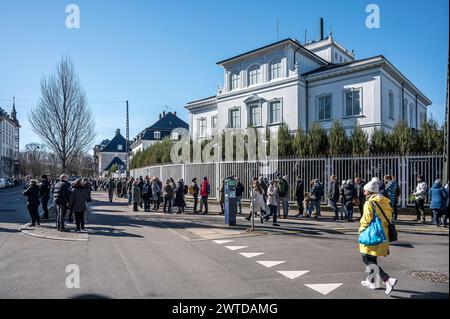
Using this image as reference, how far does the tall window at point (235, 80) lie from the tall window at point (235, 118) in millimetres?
2313

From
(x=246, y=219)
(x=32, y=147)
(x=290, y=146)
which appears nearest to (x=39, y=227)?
(x=246, y=219)

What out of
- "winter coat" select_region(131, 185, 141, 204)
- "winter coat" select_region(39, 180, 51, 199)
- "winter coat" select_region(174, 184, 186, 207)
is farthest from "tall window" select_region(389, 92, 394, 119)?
"winter coat" select_region(39, 180, 51, 199)

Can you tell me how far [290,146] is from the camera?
2303 cm

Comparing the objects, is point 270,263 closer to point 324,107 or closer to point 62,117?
point 62,117

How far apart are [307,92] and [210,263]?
2635cm

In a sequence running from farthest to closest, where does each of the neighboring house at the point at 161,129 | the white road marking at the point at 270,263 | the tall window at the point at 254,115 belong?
the neighboring house at the point at 161,129 → the tall window at the point at 254,115 → the white road marking at the point at 270,263

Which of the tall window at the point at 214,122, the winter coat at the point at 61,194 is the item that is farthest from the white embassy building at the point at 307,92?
the winter coat at the point at 61,194

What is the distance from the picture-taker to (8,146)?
8375cm

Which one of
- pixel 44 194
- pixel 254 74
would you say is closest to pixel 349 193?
pixel 44 194

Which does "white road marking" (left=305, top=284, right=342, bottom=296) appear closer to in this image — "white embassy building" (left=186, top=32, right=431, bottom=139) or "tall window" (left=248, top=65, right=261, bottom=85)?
"white embassy building" (left=186, top=32, right=431, bottom=139)

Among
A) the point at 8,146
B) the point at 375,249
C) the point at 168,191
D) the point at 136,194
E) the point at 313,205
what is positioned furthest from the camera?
the point at 8,146

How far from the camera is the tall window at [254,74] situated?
34.2 metres

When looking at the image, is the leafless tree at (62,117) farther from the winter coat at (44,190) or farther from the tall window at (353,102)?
the tall window at (353,102)

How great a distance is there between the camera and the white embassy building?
28.4m
